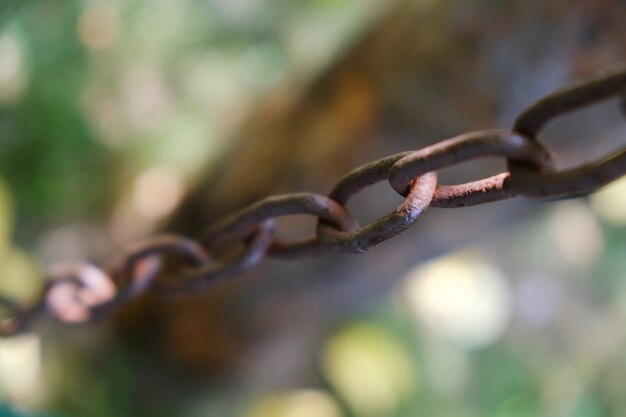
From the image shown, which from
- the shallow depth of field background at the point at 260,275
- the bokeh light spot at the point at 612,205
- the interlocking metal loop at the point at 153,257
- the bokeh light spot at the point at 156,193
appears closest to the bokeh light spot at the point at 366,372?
the shallow depth of field background at the point at 260,275

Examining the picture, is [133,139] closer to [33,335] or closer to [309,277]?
[33,335]

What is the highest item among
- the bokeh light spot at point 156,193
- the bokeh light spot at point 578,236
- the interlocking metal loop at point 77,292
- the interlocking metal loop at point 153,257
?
the bokeh light spot at point 156,193

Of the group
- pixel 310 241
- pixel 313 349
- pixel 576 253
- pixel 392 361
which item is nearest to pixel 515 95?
pixel 310 241

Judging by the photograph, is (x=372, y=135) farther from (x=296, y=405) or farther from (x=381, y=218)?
(x=296, y=405)

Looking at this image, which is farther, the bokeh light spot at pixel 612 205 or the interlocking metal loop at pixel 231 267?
the bokeh light spot at pixel 612 205

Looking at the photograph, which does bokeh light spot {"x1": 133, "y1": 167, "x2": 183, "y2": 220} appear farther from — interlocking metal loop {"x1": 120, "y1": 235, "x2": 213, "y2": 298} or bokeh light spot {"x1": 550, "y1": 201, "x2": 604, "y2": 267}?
bokeh light spot {"x1": 550, "y1": 201, "x2": 604, "y2": 267}

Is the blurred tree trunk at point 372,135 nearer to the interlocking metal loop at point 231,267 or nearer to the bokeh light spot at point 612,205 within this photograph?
the interlocking metal loop at point 231,267

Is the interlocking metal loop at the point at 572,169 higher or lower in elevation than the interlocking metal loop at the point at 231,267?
lower
